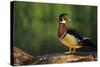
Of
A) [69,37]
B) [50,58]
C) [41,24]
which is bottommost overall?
[50,58]

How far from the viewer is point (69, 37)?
259cm

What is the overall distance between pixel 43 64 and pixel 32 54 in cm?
17

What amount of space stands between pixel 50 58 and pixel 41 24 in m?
0.38

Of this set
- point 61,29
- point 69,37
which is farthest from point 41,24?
point 69,37

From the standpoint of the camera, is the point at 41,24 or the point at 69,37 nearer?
the point at 41,24

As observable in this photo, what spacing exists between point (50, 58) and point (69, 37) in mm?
330

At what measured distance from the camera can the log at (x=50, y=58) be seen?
234 cm

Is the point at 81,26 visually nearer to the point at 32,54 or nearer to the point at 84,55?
the point at 84,55

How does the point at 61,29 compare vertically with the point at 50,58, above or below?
above

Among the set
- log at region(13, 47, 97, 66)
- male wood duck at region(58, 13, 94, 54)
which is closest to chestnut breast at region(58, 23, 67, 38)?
male wood duck at region(58, 13, 94, 54)

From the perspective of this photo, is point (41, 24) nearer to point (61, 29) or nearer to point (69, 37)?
point (61, 29)

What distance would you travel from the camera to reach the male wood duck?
2545mm

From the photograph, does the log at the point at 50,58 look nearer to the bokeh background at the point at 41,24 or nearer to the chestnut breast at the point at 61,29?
the bokeh background at the point at 41,24

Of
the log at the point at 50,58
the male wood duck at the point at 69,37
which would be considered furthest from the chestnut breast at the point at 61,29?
the log at the point at 50,58
